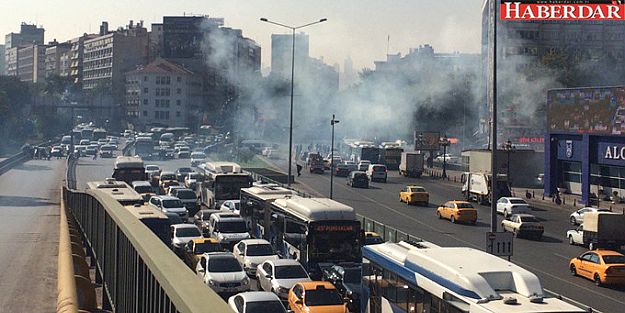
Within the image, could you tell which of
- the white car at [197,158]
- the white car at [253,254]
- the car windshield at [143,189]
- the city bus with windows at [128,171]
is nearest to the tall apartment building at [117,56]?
the white car at [197,158]

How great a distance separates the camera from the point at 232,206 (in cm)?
3984

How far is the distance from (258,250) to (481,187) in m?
30.4

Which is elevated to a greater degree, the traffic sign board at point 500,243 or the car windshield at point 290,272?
the traffic sign board at point 500,243

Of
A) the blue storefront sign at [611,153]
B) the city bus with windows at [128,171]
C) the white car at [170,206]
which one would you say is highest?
the blue storefront sign at [611,153]

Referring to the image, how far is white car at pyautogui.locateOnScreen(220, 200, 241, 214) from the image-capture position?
128 feet

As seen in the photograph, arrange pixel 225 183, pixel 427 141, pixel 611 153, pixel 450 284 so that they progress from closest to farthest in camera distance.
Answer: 1. pixel 450 284
2. pixel 225 183
3. pixel 611 153
4. pixel 427 141

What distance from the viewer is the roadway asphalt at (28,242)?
2041 cm

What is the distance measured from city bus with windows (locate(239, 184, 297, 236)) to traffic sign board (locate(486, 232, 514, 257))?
38.9 feet

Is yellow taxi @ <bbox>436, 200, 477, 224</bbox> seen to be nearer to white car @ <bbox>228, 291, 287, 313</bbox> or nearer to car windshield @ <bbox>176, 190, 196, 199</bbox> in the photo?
car windshield @ <bbox>176, 190, 196, 199</bbox>

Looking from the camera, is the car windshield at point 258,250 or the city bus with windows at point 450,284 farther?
the car windshield at point 258,250

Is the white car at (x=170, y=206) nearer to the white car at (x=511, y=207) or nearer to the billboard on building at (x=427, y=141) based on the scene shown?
the white car at (x=511, y=207)

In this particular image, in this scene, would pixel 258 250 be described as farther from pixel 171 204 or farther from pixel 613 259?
pixel 171 204

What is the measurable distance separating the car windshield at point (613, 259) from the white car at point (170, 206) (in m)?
19.5

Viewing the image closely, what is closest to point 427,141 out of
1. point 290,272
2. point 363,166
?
point 363,166
